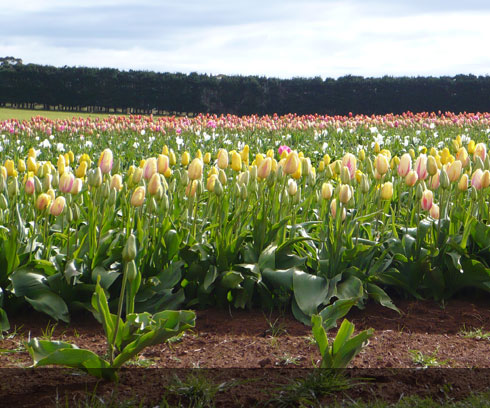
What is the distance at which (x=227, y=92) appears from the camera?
37.3 m

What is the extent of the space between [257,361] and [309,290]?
68 centimetres

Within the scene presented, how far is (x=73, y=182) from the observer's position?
3.37 metres

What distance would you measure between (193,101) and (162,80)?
8.33 feet

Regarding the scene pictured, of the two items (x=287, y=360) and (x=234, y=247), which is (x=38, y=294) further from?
(x=287, y=360)

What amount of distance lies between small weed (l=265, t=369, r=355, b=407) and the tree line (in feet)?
112

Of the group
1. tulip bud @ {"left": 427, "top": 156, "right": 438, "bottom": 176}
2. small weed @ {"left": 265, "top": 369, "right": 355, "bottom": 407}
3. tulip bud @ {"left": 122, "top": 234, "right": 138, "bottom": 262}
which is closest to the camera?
tulip bud @ {"left": 122, "top": 234, "right": 138, "bottom": 262}

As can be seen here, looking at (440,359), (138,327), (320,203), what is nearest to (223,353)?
(138,327)

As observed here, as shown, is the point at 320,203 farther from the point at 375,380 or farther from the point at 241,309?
the point at 375,380

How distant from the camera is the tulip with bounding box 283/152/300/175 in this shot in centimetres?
358

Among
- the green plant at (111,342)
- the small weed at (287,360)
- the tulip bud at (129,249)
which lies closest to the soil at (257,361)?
the small weed at (287,360)

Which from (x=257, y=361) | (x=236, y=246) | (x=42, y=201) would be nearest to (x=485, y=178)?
(x=236, y=246)

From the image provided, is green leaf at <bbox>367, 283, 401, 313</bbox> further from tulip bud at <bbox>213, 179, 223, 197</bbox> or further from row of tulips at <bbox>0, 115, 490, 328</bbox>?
tulip bud at <bbox>213, 179, 223, 197</bbox>

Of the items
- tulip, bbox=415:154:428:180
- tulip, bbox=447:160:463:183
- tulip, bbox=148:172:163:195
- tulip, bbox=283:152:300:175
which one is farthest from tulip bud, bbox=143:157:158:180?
tulip, bbox=447:160:463:183

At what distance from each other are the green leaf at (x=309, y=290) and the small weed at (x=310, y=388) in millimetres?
716
